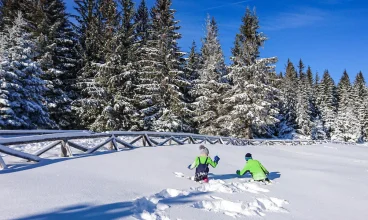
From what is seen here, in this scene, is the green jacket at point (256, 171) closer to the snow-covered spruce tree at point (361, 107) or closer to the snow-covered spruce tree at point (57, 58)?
the snow-covered spruce tree at point (57, 58)

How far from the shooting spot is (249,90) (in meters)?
31.0

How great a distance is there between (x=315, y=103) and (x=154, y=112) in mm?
46522

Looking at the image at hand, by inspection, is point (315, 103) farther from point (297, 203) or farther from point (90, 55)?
point (297, 203)

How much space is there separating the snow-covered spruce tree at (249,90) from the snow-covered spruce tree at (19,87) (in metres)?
18.4

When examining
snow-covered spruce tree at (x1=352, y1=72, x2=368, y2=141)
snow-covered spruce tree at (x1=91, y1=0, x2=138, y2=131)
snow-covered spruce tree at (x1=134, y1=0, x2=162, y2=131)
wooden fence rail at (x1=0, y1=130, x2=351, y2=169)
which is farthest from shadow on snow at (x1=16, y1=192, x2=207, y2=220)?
snow-covered spruce tree at (x1=352, y1=72, x2=368, y2=141)

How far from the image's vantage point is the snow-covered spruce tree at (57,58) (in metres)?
24.1

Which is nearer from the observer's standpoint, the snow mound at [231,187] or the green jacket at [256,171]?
the snow mound at [231,187]

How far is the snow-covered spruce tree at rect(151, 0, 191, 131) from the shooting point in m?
27.6

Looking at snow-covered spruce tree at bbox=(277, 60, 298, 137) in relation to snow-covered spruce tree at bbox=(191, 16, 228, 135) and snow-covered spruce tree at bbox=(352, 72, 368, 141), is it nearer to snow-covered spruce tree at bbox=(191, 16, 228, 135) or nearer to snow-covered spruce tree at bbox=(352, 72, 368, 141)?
snow-covered spruce tree at bbox=(191, 16, 228, 135)

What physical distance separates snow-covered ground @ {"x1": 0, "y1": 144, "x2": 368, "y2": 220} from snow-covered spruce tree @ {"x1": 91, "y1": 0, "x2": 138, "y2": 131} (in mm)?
14810

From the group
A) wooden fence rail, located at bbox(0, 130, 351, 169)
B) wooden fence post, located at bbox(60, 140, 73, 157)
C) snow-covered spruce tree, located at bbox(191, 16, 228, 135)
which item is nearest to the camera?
wooden fence rail, located at bbox(0, 130, 351, 169)

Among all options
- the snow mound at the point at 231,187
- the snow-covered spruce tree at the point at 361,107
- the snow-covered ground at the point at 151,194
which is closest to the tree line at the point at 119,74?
the snow-covered ground at the point at 151,194

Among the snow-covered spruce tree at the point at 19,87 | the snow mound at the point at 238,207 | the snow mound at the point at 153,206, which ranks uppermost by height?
the snow-covered spruce tree at the point at 19,87

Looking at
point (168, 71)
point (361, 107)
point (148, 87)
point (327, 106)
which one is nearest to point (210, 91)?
point (168, 71)
